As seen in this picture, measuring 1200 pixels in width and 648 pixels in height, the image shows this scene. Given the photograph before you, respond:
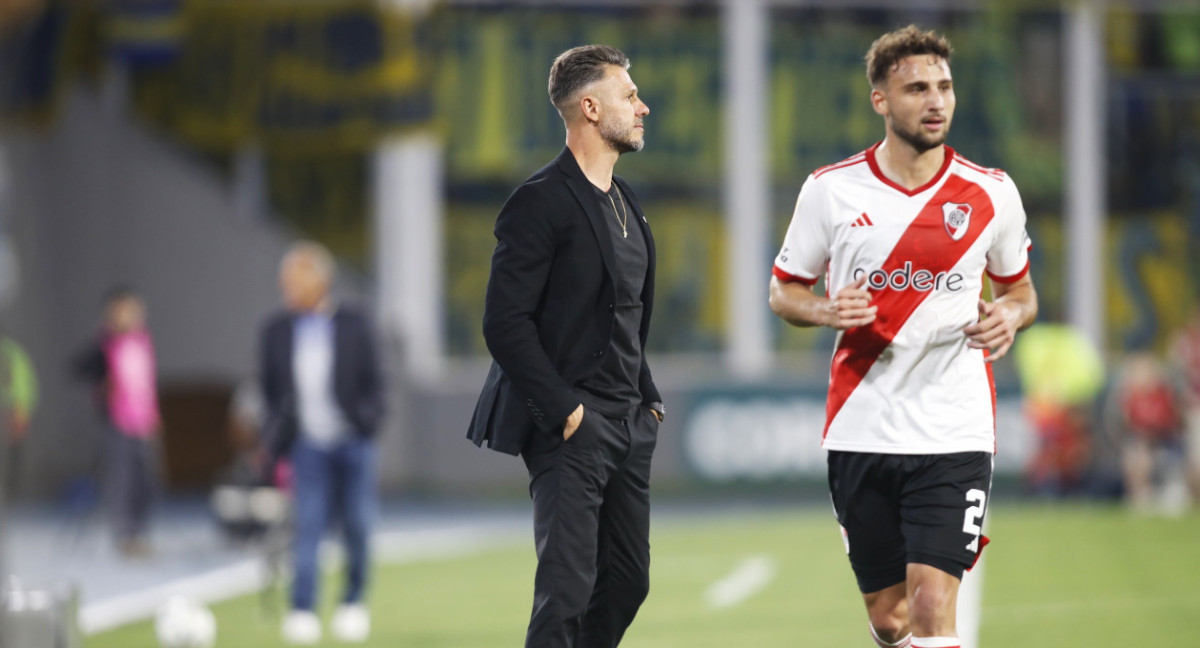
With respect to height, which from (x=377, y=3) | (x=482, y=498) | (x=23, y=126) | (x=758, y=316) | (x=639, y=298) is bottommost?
(x=482, y=498)

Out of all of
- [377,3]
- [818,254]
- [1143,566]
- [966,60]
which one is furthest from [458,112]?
[818,254]

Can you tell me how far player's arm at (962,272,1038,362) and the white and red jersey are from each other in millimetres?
54

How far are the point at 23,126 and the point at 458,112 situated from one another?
18.5 ft

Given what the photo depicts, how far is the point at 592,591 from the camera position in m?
5.72

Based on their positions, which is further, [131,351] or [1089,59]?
[1089,59]

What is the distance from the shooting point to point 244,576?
47.6 feet

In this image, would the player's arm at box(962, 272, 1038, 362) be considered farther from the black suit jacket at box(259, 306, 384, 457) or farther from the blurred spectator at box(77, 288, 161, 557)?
the blurred spectator at box(77, 288, 161, 557)

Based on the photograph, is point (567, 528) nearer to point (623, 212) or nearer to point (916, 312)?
point (623, 212)

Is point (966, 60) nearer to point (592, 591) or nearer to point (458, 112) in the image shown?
point (458, 112)

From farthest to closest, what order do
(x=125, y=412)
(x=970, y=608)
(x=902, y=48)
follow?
(x=125, y=412) → (x=970, y=608) → (x=902, y=48)

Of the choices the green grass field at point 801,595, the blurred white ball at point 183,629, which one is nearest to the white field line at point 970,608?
the green grass field at point 801,595

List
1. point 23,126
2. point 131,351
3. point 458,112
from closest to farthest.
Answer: point 131,351 → point 23,126 → point 458,112

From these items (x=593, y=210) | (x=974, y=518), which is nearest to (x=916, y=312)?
(x=974, y=518)

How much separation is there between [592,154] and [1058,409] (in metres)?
15.7
